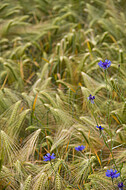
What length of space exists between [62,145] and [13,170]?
1.16ft

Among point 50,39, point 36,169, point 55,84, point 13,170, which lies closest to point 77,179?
point 36,169

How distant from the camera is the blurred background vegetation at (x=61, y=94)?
4.97 feet

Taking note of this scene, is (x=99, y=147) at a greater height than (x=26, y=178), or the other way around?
(x=26, y=178)

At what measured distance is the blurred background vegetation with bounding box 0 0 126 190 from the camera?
4.97 ft

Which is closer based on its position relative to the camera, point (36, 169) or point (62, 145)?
point (36, 169)

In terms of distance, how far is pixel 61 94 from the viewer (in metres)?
2.04

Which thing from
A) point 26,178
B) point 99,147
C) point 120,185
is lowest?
point 99,147

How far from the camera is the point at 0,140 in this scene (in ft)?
5.28

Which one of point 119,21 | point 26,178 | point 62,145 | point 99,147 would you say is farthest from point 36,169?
point 119,21

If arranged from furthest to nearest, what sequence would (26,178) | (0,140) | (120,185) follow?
(0,140), (26,178), (120,185)

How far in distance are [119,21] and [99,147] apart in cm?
165

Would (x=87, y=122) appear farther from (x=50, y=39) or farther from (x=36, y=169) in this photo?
(x=50, y=39)

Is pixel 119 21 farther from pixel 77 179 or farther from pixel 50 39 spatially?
pixel 77 179

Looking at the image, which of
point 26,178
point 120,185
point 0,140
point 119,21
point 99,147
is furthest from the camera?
point 119,21
